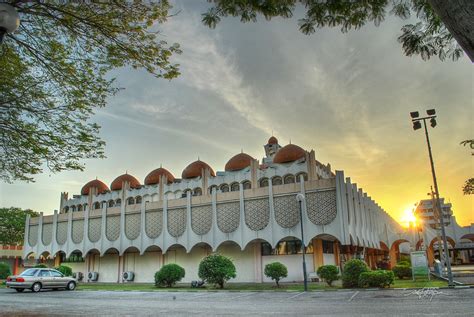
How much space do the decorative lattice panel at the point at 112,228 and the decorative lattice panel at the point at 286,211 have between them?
17271 mm

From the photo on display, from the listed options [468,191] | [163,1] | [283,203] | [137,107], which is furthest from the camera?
[283,203]

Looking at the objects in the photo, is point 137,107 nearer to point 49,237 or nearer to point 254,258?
point 254,258

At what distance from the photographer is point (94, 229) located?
41500 mm

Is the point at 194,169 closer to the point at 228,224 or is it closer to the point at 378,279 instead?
the point at 228,224

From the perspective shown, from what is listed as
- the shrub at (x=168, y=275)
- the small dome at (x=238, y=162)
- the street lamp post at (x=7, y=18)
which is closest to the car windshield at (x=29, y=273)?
A: the shrub at (x=168, y=275)

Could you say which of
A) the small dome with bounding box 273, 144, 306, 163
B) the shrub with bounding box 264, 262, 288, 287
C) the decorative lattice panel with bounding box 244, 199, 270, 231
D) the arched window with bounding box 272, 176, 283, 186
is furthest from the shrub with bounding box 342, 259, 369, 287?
the small dome with bounding box 273, 144, 306, 163

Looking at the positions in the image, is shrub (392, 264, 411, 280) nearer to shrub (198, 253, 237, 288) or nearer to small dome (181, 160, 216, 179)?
shrub (198, 253, 237, 288)

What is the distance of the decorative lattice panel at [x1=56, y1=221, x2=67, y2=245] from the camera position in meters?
43.7

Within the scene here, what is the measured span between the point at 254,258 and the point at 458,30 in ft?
103

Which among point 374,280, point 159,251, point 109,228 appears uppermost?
point 109,228

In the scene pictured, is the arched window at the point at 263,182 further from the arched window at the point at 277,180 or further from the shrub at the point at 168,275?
the shrub at the point at 168,275

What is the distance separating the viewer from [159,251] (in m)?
38.5

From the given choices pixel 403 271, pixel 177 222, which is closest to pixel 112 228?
pixel 177 222

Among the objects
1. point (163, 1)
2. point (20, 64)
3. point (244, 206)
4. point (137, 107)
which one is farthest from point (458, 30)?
point (244, 206)
